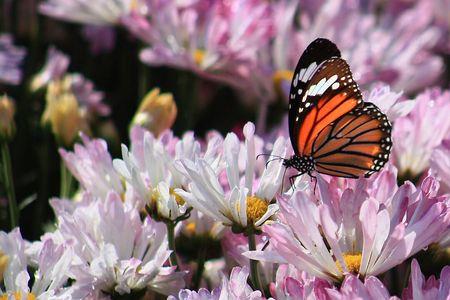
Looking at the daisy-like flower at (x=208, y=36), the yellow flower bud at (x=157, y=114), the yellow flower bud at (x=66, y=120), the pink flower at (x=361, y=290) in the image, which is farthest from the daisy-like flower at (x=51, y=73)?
the pink flower at (x=361, y=290)

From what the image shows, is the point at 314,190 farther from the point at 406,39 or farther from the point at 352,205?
the point at 406,39

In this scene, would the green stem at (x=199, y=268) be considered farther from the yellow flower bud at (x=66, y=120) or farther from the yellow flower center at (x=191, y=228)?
the yellow flower bud at (x=66, y=120)

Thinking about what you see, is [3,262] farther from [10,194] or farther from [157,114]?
[157,114]

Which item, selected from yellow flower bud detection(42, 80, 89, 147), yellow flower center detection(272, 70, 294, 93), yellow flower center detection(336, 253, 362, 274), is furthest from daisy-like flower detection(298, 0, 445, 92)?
yellow flower center detection(336, 253, 362, 274)

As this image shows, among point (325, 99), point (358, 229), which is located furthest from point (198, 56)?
point (358, 229)

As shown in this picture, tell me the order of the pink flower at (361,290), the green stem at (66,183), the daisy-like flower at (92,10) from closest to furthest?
1. the pink flower at (361,290)
2. the green stem at (66,183)
3. the daisy-like flower at (92,10)

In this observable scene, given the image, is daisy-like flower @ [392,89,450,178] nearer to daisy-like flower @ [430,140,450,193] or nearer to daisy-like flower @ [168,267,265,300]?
daisy-like flower @ [430,140,450,193]
